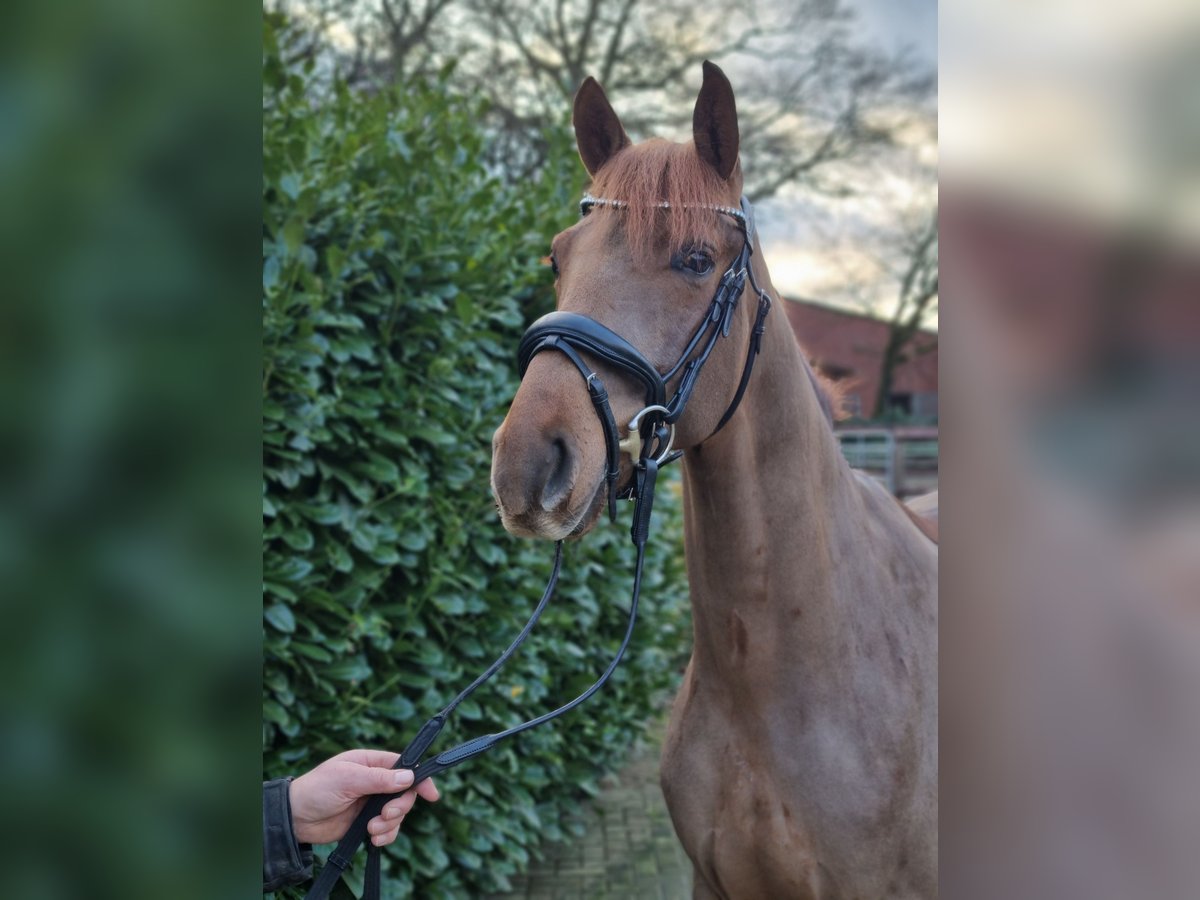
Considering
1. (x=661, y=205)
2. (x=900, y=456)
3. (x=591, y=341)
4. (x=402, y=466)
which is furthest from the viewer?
(x=900, y=456)

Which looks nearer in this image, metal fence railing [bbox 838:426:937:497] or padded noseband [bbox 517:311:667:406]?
padded noseband [bbox 517:311:667:406]

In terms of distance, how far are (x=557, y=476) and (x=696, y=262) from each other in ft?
1.70

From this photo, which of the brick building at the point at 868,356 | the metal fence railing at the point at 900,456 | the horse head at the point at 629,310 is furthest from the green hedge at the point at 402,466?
the brick building at the point at 868,356

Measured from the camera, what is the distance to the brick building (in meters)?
10.5

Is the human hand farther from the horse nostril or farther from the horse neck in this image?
the horse neck

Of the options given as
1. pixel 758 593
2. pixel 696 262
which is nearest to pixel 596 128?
pixel 696 262

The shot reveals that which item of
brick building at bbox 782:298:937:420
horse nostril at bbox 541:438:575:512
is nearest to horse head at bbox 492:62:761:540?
horse nostril at bbox 541:438:575:512

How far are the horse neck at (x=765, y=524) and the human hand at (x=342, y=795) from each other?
0.75 metres

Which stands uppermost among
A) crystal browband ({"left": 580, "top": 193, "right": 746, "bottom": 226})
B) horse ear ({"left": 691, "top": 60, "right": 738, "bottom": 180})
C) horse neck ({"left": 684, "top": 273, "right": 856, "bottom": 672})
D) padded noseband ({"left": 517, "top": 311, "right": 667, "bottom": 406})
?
horse ear ({"left": 691, "top": 60, "right": 738, "bottom": 180})

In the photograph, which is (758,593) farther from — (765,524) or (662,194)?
(662,194)

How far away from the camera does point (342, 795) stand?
4.82 ft

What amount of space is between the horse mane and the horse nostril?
419 mm
